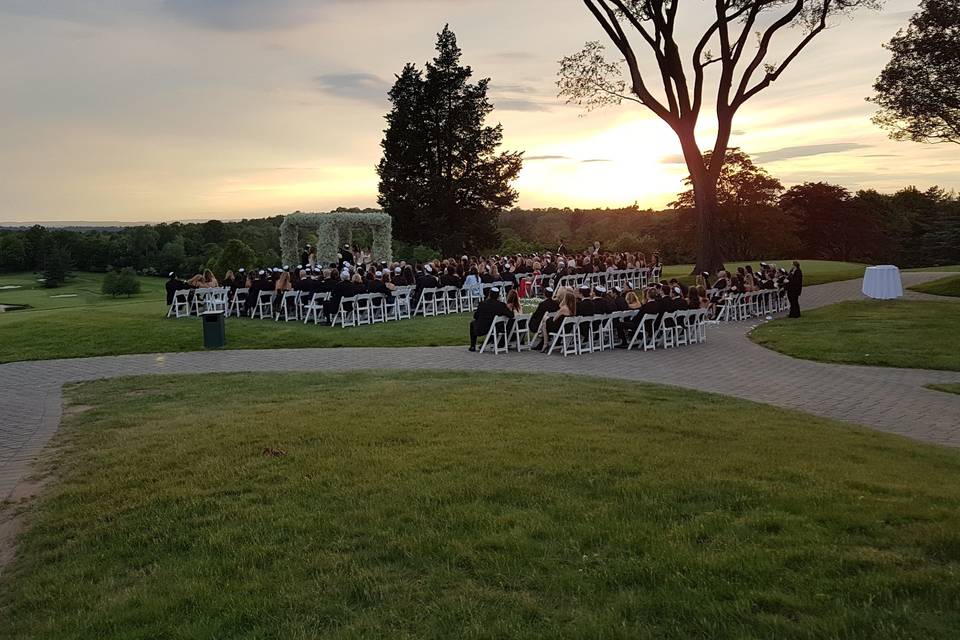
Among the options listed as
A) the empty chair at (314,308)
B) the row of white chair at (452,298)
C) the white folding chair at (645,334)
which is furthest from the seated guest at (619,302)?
the empty chair at (314,308)

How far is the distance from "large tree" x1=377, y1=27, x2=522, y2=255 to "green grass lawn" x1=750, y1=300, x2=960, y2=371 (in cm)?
3242

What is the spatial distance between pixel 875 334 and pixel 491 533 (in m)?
16.5

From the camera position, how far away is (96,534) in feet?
17.0

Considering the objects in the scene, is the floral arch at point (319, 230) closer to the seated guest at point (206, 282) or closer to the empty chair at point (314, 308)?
the seated guest at point (206, 282)

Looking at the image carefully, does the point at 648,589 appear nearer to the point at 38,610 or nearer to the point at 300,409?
the point at 38,610

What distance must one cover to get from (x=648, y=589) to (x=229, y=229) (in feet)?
173

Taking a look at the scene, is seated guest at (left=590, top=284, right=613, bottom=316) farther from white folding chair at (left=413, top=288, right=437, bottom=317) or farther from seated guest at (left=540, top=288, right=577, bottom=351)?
white folding chair at (left=413, top=288, right=437, bottom=317)

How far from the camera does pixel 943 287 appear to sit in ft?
96.2

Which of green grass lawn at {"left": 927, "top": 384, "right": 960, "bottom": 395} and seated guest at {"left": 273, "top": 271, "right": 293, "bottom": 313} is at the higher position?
seated guest at {"left": 273, "top": 271, "right": 293, "bottom": 313}

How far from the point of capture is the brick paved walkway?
9609 millimetres

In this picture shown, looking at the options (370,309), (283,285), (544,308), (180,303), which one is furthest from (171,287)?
(544,308)

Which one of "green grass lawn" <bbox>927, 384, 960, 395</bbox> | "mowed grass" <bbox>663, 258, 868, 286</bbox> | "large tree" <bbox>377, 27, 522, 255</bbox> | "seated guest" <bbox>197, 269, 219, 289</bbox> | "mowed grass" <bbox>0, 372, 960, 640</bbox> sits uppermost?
"large tree" <bbox>377, 27, 522, 255</bbox>

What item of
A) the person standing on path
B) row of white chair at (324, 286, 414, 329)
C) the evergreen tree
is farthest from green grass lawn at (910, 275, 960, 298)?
the evergreen tree

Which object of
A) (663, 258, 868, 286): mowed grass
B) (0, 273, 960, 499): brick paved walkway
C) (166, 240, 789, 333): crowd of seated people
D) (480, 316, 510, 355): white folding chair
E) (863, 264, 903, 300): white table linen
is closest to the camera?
(0, 273, 960, 499): brick paved walkway
